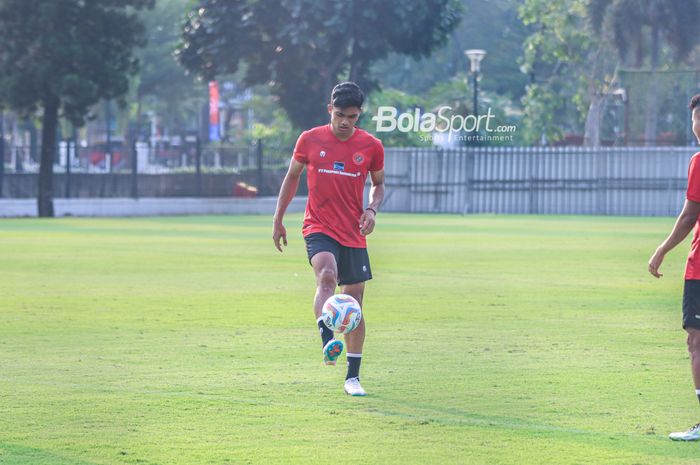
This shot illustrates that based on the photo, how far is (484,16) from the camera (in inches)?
3189

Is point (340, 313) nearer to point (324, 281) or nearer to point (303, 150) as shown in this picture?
point (324, 281)

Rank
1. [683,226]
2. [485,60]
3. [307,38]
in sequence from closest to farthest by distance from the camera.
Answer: [683,226]
[307,38]
[485,60]

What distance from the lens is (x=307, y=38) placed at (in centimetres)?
4525

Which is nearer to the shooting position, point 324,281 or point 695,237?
point 695,237

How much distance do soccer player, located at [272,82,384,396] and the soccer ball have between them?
21 cm

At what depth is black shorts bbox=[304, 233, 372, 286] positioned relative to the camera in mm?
9461

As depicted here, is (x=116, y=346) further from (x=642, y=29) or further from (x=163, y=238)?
(x=642, y=29)

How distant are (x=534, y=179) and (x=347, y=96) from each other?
118ft

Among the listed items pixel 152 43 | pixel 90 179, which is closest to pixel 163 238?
pixel 90 179

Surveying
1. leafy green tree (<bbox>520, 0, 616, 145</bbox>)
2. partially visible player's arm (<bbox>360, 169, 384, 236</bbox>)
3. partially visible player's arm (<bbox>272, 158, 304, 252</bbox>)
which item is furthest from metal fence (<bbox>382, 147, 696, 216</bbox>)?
partially visible player's arm (<bbox>272, 158, 304, 252</bbox>)

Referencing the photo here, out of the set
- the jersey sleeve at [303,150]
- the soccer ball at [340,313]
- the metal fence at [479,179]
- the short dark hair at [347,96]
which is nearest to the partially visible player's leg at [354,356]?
the soccer ball at [340,313]

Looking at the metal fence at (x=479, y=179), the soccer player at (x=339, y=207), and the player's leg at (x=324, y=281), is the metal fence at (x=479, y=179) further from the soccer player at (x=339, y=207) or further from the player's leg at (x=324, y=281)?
the player's leg at (x=324, y=281)

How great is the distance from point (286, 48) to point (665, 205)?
43.6 ft

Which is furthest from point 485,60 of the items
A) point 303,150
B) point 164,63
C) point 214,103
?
point 303,150
